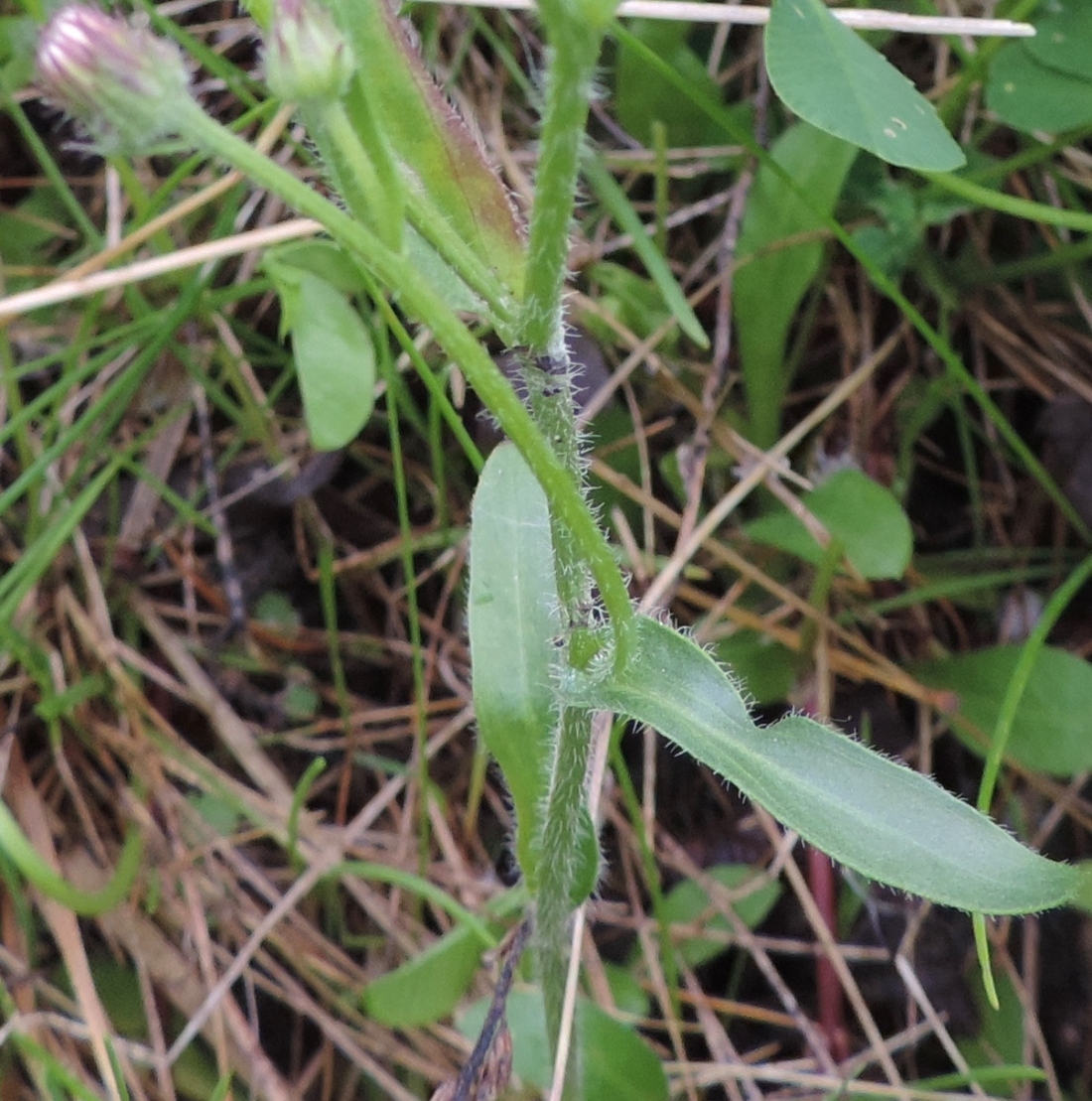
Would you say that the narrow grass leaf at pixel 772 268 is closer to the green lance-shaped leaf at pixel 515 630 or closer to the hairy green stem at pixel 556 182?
the green lance-shaped leaf at pixel 515 630

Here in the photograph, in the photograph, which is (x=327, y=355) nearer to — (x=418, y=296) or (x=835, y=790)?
(x=418, y=296)

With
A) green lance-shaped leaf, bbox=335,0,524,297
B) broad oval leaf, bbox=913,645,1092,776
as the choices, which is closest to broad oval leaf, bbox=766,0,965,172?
green lance-shaped leaf, bbox=335,0,524,297

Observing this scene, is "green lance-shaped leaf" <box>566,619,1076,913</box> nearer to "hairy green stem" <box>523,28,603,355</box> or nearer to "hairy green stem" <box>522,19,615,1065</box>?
"hairy green stem" <box>522,19,615,1065</box>

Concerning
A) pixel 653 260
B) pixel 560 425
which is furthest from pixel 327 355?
pixel 560 425

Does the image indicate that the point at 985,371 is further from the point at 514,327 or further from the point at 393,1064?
the point at 393,1064

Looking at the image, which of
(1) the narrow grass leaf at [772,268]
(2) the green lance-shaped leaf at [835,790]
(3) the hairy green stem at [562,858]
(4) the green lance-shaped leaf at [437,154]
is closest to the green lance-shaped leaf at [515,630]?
(3) the hairy green stem at [562,858]
